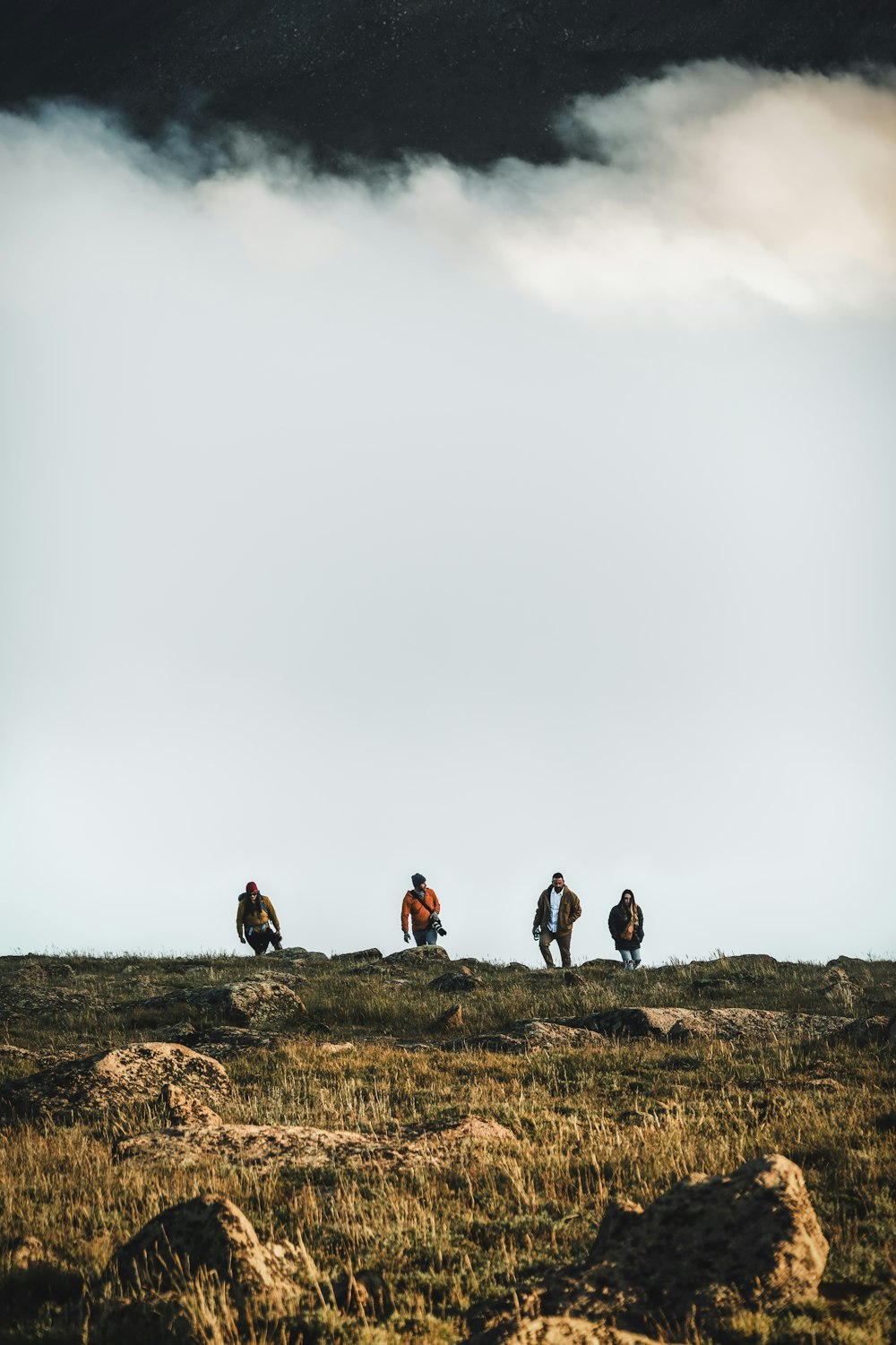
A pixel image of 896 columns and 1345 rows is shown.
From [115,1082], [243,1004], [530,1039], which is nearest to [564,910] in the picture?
[243,1004]

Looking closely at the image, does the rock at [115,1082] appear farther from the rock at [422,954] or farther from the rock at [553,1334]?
the rock at [422,954]

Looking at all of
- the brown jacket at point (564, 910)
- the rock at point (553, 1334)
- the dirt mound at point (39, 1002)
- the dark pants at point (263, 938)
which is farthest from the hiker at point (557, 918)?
the rock at point (553, 1334)

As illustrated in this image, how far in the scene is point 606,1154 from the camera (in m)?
7.96

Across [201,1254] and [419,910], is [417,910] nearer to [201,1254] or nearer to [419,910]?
[419,910]

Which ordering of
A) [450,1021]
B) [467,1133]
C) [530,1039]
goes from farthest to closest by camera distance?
[450,1021]
[530,1039]
[467,1133]

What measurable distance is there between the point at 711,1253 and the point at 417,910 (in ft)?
63.8

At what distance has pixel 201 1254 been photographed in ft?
17.4

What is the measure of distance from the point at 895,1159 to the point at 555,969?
1579 cm

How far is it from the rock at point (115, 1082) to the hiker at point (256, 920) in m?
13.3

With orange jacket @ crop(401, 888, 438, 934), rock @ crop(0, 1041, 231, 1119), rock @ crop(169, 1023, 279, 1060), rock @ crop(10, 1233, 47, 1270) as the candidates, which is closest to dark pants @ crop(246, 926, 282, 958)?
orange jacket @ crop(401, 888, 438, 934)

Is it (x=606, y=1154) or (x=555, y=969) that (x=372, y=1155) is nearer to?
(x=606, y=1154)

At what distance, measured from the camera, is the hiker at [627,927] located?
24.1 metres

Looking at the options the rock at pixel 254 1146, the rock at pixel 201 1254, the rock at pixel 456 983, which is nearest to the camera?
the rock at pixel 201 1254

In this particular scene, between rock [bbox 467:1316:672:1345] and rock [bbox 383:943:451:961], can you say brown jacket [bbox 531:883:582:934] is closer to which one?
rock [bbox 383:943:451:961]
